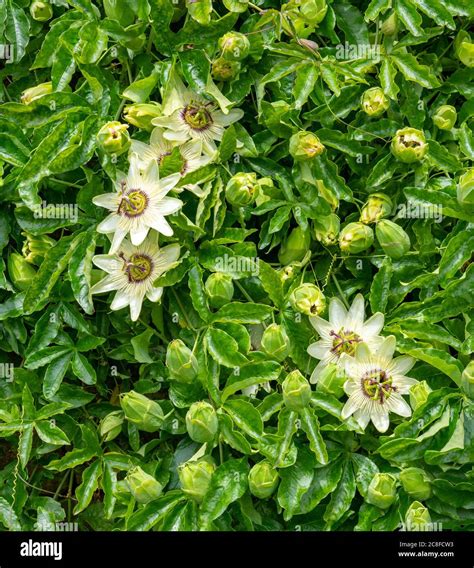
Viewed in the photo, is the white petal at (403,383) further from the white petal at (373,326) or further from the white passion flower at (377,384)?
the white petal at (373,326)

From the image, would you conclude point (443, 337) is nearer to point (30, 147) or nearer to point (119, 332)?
point (119, 332)

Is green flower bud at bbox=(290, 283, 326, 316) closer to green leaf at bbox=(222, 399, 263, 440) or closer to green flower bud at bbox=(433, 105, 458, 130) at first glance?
green leaf at bbox=(222, 399, 263, 440)

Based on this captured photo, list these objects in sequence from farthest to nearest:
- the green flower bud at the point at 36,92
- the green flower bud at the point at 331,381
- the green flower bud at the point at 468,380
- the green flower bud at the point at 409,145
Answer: the green flower bud at the point at 36,92 → the green flower bud at the point at 409,145 → the green flower bud at the point at 331,381 → the green flower bud at the point at 468,380

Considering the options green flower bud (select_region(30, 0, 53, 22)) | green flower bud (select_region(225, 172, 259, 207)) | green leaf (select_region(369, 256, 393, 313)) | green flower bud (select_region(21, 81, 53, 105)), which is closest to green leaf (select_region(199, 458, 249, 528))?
green leaf (select_region(369, 256, 393, 313))

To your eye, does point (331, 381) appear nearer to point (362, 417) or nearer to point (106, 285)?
point (362, 417)

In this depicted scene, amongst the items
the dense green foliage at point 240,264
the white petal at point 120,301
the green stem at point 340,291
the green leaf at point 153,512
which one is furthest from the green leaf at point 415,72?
the green leaf at point 153,512

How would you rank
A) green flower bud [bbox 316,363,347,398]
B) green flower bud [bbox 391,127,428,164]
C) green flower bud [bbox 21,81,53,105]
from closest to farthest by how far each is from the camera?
green flower bud [bbox 316,363,347,398]
green flower bud [bbox 391,127,428,164]
green flower bud [bbox 21,81,53,105]
